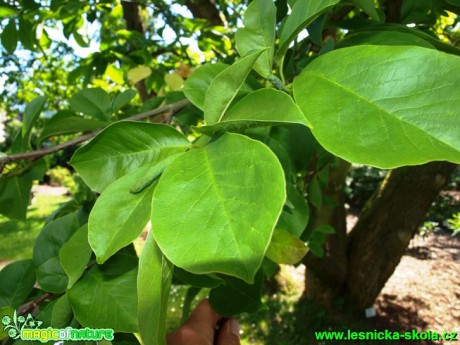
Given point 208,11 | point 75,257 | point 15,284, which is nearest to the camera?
point 75,257

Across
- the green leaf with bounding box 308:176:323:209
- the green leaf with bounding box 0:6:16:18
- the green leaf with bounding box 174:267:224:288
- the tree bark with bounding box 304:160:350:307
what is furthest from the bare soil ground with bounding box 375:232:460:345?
the green leaf with bounding box 0:6:16:18

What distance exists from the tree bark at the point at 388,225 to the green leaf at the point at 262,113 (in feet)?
8.03

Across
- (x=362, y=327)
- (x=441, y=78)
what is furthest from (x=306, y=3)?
(x=362, y=327)

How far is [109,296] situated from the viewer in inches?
25.0

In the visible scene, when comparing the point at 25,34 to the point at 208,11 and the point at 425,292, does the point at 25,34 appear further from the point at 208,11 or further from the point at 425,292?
the point at 425,292

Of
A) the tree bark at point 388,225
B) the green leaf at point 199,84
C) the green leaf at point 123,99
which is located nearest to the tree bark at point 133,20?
the green leaf at point 123,99

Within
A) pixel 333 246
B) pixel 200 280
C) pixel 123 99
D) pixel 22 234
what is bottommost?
pixel 22 234

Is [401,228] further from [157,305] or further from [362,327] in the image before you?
[157,305]

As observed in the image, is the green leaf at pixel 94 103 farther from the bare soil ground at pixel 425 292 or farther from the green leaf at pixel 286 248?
the bare soil ground at pixel 425 292

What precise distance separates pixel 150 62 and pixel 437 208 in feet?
19.4

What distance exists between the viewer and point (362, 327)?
10.7 feet

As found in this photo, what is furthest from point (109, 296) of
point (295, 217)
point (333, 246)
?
point (333, 246)

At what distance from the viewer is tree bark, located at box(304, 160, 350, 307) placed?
2.76m

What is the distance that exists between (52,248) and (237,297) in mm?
442
